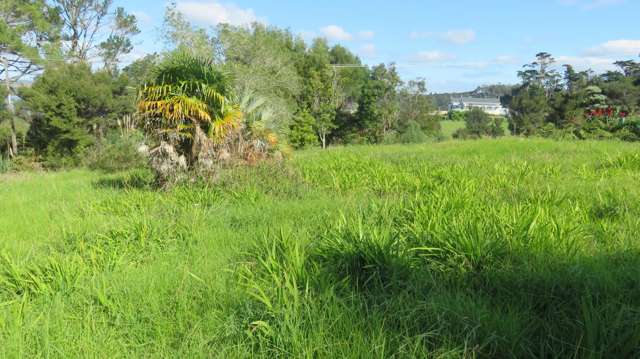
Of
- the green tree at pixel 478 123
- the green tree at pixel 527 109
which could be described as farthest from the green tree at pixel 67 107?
the green tree at pixel 478 123

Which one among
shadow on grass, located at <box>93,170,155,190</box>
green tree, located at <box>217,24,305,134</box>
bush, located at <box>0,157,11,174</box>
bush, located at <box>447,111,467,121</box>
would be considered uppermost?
green tree, located at <box>217,24,305,134</box>

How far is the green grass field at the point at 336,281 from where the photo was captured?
2764mm

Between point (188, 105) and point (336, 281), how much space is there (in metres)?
6.17

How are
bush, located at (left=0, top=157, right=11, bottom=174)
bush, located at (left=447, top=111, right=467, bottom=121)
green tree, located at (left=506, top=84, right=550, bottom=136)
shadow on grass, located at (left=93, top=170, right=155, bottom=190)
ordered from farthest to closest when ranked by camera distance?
bush, located at (left=447, top=111, right=467, bottom=121)
green tree, located at (left=506, top=84, right=550, bottom=136)
bush, located at (left=0, top=157, right=11, bottom=174)
shadow on grass, located at (left=93, top=170, right=155, bottom=190)

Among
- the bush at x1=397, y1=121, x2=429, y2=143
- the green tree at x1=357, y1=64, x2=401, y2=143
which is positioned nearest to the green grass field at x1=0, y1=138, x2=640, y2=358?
the bush at x1=397, y1=121, x2=429, y2=143

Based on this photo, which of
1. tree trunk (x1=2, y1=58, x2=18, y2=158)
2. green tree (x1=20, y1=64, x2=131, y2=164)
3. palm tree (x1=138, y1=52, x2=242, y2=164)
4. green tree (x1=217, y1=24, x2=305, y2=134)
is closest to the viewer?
palm tree (x1=138, y1=52, x2=242, y2=164)

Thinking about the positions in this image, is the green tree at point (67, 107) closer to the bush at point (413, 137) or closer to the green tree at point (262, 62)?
the green tree at point (262, 62)

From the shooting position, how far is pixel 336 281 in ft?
11.8

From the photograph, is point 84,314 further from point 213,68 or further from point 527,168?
point 527,168

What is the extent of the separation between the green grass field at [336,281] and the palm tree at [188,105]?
280cm

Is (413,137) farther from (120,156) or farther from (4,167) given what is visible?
(4,167)

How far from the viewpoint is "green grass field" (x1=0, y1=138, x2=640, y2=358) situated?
2.76 meters

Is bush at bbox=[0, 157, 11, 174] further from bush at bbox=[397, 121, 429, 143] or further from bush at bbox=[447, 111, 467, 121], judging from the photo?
bush at bbox=[447, 111, 467, 121]

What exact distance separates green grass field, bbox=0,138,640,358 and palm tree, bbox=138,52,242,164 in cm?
280
